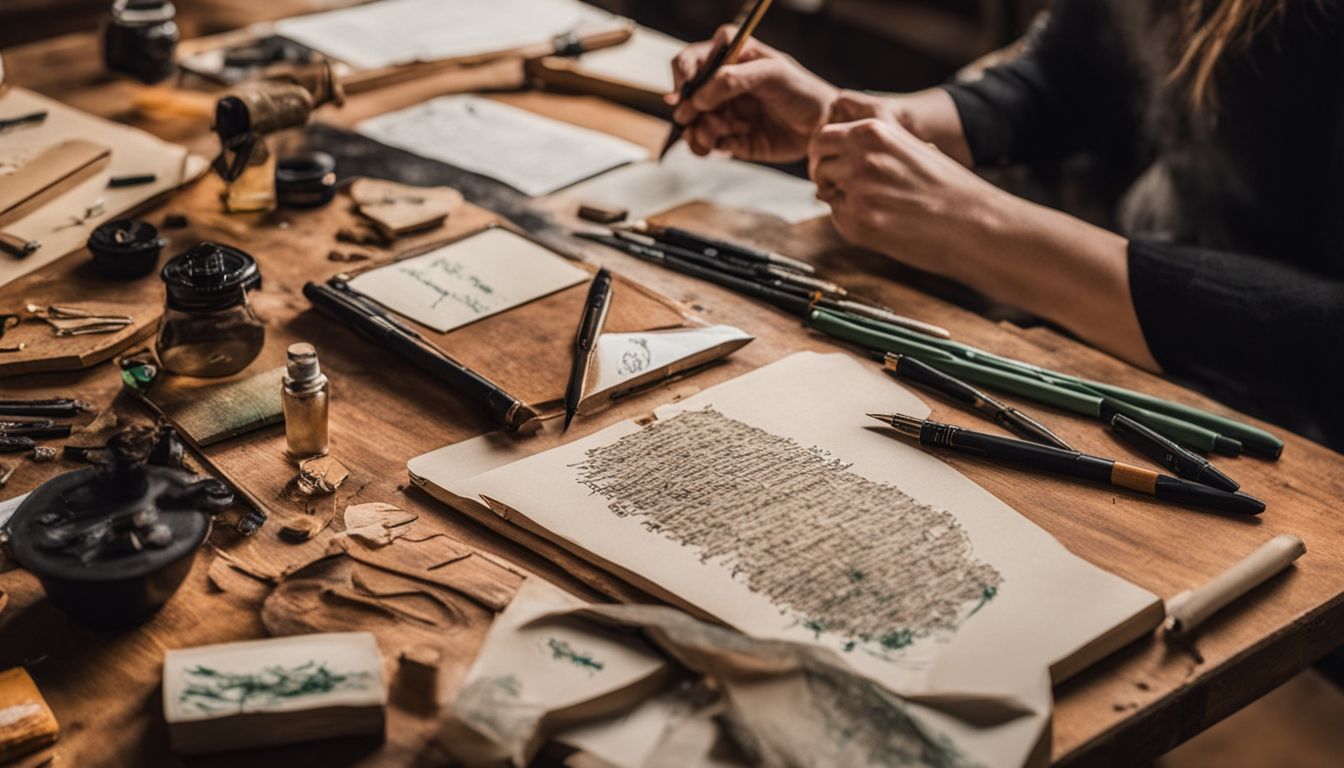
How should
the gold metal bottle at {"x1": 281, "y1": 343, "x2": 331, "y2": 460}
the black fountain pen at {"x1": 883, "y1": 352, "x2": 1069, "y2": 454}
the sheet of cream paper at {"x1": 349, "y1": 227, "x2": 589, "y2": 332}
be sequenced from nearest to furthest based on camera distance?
the gold metal bottle at {"x1": 281, "y1": 343, "x2": 331, "y2": 460} → the black fountain pen at {"x1": 883, "y1": 352, "x2": 1069, "y2": 454} → the sheet of cream paper at {"x1": 349, "y1": 227, "x2": 589, "y2": 332}

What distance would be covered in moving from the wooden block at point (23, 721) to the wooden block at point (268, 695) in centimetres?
8

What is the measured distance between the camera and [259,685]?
750 mm

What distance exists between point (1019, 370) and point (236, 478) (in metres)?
0.74

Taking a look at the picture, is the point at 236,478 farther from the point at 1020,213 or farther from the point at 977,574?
the point at 1020,213

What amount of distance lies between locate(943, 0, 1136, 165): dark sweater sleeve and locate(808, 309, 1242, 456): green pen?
0.67m

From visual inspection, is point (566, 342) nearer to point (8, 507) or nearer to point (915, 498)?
point (915, 498)

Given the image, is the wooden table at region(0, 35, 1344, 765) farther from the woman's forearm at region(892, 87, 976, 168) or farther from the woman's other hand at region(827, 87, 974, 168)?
the woman's forearm at region(892, 87, 976, 168)

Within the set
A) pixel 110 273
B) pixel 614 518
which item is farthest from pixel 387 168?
pixel 614 518

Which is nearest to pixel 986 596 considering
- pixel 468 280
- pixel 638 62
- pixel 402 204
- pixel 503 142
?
pixel 468 280

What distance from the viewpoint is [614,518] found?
942 mm

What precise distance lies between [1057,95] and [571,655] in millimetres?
1463

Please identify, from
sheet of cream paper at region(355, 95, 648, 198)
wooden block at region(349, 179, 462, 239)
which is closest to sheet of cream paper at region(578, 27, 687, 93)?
sheet of cream paper at region(355, 95, 648, 198)

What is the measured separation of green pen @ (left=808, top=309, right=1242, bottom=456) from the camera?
1.11 meters

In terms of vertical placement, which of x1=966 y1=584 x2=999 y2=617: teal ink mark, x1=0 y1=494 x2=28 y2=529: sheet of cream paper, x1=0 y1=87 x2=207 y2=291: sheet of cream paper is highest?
x1=966 y1=584 x2=999 y2=617: teal ink mark
